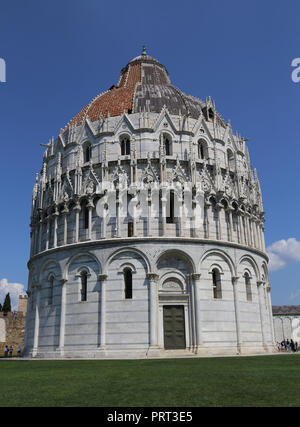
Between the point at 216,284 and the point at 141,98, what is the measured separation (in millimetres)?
19823

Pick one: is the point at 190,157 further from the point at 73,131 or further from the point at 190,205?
the point at 73,131

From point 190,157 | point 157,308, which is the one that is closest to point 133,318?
point 157,308

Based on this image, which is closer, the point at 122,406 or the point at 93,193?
the point at 122,406

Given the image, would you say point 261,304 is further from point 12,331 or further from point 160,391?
point 12,331

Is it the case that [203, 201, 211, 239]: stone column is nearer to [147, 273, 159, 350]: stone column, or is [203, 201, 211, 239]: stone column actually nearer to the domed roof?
[147, 273, 159, 350]: stone column

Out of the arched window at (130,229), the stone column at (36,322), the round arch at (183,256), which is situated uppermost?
the arched window at (130,229)

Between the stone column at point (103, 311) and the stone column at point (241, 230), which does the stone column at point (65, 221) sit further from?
the stone column at point (241, 230)

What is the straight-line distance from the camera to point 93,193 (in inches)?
1399

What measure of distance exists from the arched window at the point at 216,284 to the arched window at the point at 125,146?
13.3 metres

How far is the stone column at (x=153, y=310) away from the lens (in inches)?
1201

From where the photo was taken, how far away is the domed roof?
3994 cm

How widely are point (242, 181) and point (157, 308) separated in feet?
52.2

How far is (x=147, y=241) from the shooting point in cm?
3278

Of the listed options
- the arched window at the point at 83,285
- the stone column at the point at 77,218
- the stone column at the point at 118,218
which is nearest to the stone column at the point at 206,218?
the stone column at the point at 118,218
